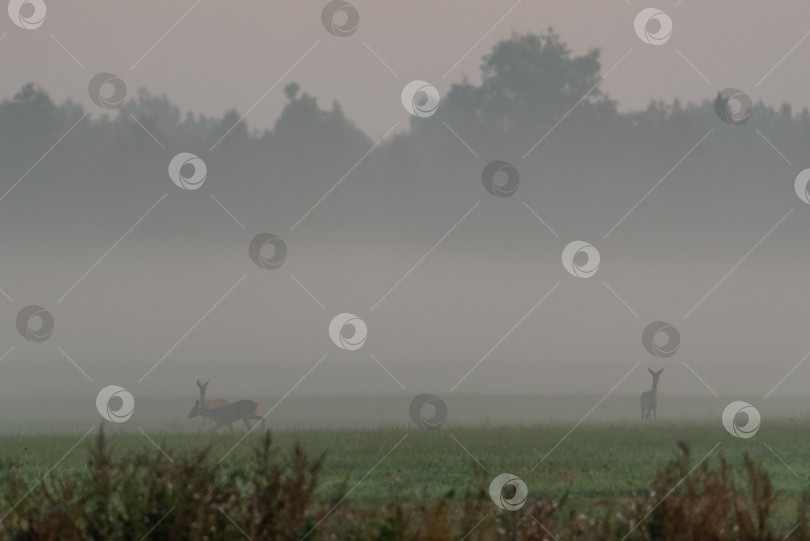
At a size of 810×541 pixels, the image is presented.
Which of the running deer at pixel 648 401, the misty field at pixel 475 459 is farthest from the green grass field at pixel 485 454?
the running deer at pixel 648 401

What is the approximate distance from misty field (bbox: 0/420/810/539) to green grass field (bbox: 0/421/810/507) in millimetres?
16

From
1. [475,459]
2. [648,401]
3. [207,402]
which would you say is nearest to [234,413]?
[207,402]

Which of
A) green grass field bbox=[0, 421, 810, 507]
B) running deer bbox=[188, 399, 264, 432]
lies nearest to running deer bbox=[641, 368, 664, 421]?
green grass field bbox=[0, 421, 810, 507]

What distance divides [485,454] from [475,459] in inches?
40.2

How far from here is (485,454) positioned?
1430 centimetres

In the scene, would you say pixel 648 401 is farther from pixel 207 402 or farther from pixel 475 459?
pixel 475 459

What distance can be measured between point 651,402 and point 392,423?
7.03m

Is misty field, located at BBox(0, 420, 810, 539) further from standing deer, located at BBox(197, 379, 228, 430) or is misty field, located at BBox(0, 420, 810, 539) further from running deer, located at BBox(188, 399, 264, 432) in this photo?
standing deer, located at BBox(197, 379, 228, 430)

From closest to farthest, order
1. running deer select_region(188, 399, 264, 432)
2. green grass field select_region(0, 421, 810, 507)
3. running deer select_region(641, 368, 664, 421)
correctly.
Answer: green grass field select_region(0, 421, 810, 507) → running deer select_region(188, 399, 264, 432) → running deer select_region(641, 368, 664, 421)

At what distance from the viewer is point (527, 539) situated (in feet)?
26.8

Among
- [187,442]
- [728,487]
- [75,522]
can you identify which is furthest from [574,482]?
[187,442]

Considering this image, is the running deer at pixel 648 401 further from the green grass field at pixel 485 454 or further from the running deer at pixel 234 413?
the running deer at pixel 234 413

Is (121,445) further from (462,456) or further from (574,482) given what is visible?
(574,482)

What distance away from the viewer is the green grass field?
467 inches
